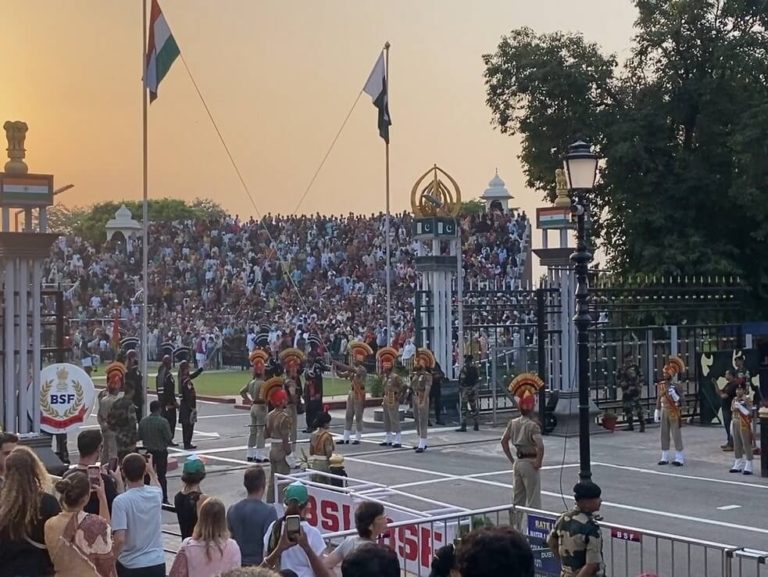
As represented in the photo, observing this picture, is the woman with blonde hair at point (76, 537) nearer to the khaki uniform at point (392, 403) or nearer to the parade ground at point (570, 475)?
the parade ground at point (570, 475)

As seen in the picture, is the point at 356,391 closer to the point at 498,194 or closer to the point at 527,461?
the point at 527,461

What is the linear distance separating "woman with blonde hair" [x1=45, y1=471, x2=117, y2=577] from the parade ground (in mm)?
5791

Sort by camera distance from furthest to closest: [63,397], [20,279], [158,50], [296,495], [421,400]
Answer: [158,50], [421,400], [63,397], [20,279], [296,495]

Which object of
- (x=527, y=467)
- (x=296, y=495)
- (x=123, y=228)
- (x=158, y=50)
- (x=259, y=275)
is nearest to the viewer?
(x=296, y=495)

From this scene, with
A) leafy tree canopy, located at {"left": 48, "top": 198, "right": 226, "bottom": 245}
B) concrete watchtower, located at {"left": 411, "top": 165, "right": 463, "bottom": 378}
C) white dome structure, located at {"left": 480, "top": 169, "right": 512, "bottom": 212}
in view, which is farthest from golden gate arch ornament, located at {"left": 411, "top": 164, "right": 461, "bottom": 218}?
leafy tree canopy, located at {"left": 48, "top": 198, "right": 226, "bottom": 245}

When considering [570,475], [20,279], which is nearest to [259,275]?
[570,475]

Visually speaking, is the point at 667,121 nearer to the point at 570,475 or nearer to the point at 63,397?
the point at 570,475

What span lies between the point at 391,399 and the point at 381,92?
973 cm

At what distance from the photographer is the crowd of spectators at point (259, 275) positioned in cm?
4350

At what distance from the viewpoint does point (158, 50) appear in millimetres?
20594

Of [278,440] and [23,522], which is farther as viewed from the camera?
[278,440]

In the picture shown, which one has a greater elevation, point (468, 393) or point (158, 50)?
point (158, 50)

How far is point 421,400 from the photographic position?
20.3 metres

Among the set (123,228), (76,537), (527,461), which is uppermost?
(123,228)
